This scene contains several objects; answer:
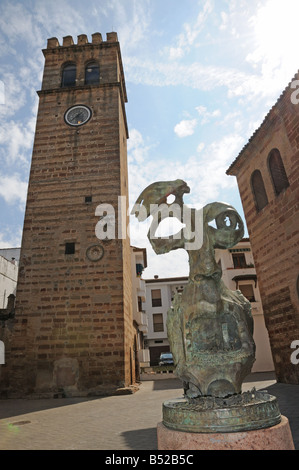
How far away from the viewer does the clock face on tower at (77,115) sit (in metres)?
14.0

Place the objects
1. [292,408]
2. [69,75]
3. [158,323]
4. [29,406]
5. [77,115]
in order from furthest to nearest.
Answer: [158,323] → [69,75] → [77,115] → [29,406] → [292,408]

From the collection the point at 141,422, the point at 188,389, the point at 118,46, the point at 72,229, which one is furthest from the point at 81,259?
the point at 118,46

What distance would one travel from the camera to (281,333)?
9.65 m

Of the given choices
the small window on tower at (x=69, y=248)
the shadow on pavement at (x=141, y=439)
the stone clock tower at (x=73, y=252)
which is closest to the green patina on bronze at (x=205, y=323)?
the shadow on pavement at (x=141, y=439)

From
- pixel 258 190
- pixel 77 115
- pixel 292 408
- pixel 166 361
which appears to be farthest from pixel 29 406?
pixel 166 361

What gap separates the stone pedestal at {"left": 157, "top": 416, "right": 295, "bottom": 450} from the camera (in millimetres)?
2118

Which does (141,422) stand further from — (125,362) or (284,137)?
(284,137)

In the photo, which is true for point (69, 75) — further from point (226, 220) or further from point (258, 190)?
point (226, 220)

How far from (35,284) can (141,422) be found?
24.5 feet

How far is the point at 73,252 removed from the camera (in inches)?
466

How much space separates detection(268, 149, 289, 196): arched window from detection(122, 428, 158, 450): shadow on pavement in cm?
824

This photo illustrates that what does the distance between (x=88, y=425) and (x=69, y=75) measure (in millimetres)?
15739
